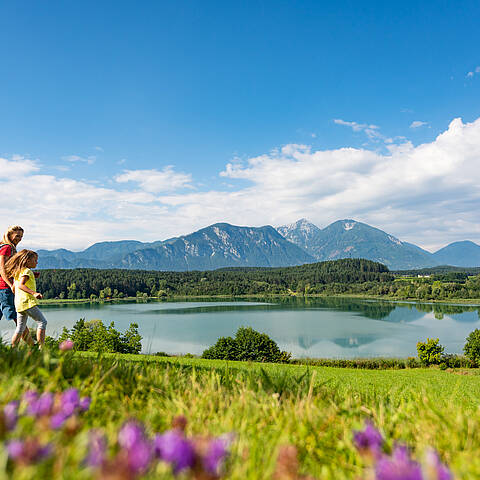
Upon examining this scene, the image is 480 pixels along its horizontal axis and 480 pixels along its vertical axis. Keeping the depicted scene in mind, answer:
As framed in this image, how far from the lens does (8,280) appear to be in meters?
6.89

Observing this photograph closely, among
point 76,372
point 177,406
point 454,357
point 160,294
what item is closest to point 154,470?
point 177,406

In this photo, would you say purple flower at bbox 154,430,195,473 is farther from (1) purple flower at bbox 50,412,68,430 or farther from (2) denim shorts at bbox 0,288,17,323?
(2) denim shorts at bbox 0,288,17,323

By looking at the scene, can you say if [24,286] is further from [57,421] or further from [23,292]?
[57,421]

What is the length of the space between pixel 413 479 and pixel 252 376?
2549 mm

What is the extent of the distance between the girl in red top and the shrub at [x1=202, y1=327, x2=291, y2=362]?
2781 cm

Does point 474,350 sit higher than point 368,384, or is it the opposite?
point 368,384

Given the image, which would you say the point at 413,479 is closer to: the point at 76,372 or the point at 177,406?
the point at 177,406

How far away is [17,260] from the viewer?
6.89 metres

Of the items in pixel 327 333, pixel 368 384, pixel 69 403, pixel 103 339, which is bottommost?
pixel 327 333

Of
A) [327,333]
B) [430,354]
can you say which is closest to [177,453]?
[430,354]

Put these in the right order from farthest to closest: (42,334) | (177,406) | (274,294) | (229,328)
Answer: (274,294)
(229,328)
(42,334)
(177,406)

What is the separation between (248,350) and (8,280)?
29.5 m

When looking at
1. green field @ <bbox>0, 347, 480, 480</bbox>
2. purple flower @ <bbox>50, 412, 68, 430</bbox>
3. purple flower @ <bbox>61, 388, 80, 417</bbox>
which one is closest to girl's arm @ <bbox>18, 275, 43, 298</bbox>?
green field @ <bbox>0, 347, 480, 480</bbox>

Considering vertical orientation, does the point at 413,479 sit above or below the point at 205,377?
above
